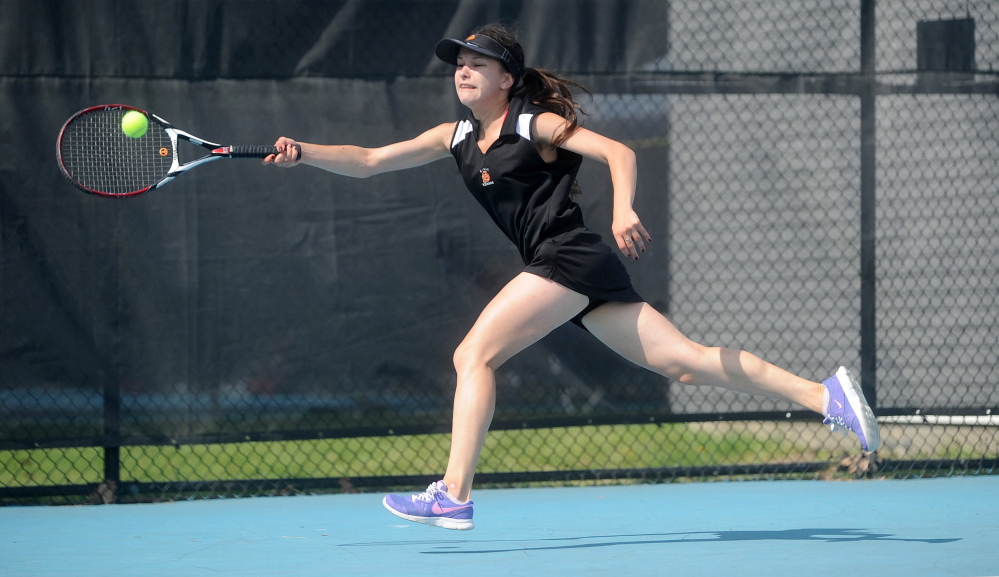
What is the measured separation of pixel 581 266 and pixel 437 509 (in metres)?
0.87

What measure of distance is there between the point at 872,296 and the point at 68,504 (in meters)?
3.66

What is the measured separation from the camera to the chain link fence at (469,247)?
4469 millimetres

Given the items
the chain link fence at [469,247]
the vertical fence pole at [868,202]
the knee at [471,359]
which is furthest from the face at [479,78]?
the vertical fence pole at [868,202]

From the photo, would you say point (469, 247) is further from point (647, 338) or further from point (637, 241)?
point (637, 241)

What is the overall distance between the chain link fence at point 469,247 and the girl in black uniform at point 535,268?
3.75 feet

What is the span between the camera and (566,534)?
3.81m

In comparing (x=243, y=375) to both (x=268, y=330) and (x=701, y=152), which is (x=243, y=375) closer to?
(x=268, y=330)

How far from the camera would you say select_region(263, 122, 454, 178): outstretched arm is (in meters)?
3.54

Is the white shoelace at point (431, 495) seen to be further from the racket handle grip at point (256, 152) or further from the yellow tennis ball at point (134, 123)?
the yellow tennis ball at point (134, 123)

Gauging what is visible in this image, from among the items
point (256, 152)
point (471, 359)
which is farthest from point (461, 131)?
point (471, 359)

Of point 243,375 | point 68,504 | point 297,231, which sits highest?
point 297,231

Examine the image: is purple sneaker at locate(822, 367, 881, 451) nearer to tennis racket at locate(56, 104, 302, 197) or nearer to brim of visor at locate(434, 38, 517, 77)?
brim of visor at locate(434, 38, 517, 77)

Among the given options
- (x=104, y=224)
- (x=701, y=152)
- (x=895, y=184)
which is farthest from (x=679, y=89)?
(x=104, y=224)

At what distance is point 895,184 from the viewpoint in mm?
4953
